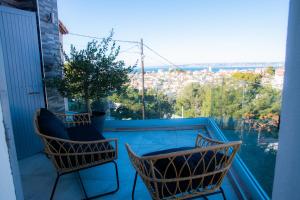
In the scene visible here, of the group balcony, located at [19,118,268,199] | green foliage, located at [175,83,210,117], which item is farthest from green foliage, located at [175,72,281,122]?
balcony, located at [19,118,268,199]

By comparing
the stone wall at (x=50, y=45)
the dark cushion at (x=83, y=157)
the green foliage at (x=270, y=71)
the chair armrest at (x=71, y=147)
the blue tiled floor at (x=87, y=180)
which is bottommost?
the blue tiled floor at (x=87, y=180)

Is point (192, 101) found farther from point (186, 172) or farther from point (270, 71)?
point (186, 172)

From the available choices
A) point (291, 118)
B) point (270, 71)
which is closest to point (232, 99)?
point (270, 71)

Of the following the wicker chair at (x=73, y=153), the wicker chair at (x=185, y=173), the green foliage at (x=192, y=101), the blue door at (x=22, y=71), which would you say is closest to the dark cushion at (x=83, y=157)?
the wicker chair at (x=73, y=153)

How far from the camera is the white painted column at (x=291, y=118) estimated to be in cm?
64

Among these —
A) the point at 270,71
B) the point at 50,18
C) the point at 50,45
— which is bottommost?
the point at 270,71

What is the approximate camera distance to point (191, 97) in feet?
14.7

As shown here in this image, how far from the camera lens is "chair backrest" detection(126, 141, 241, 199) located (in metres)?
1.37

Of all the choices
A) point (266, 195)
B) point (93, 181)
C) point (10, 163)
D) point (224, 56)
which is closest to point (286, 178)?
point (10, 163)

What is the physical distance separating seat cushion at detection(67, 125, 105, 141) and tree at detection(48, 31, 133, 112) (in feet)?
2.92

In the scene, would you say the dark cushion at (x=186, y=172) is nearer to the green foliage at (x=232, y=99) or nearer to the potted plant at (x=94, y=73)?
the green foliage at (x=232, y=99)

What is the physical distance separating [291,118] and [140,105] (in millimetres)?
4030

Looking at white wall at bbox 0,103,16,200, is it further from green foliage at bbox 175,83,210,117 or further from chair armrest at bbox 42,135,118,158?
green foliage at bbox 175,83,210,117

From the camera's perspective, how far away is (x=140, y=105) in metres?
4.64
